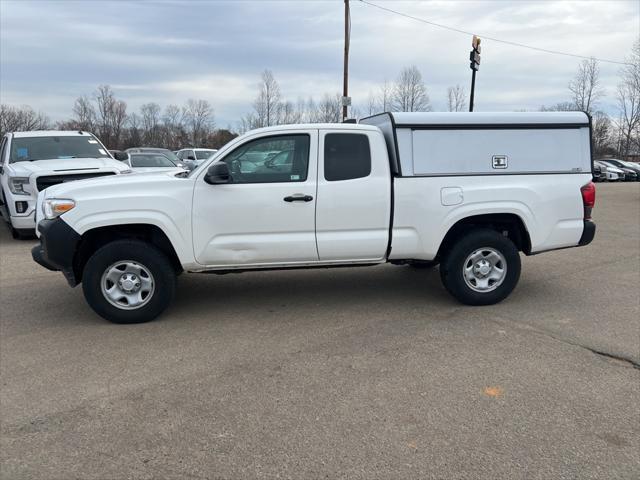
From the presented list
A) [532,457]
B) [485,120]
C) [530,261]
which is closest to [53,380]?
[532,457]

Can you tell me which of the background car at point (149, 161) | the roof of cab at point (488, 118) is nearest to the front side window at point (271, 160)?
the roof of cab at point (488, 118)

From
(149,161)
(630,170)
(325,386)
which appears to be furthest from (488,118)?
(630,170)

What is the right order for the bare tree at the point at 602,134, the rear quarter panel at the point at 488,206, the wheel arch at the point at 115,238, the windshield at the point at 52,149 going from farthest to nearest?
1. the bare tree at the point at 602,134
2. the windshield at the point at 52,149
3. the rear quarter panel at the point at 488,206
4. the wheel arch at the point at 115,238

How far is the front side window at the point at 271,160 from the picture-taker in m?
5.06

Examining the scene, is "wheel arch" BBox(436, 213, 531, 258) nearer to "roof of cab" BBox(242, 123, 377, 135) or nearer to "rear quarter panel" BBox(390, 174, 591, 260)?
"rear quarter panel" BBox(390, 174, 591, 260)

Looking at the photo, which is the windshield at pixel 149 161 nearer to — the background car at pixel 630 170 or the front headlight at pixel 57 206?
the front headlight at pixel 57 206

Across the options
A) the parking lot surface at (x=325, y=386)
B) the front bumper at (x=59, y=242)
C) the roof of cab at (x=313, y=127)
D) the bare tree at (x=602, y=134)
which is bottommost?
the parking lot surface at (x=325, y=386)

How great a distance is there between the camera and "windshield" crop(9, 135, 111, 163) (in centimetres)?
1019

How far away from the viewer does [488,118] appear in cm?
533

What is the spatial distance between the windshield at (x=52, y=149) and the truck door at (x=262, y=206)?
6.62 meters

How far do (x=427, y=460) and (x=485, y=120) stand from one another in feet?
11.9

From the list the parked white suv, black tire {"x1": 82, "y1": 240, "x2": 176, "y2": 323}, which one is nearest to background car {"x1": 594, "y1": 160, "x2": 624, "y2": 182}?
the parked white suv

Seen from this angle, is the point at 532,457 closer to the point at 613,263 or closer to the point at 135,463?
the point at 135,463

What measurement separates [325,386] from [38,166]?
26.5ft
